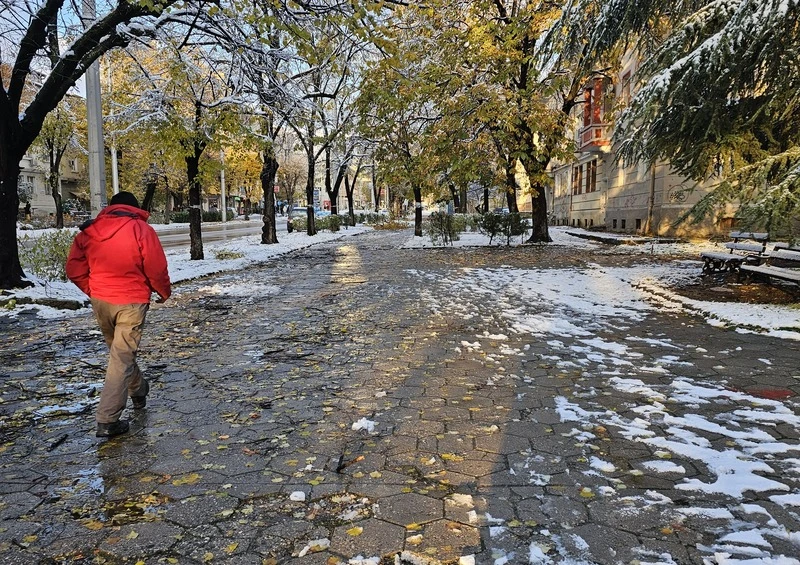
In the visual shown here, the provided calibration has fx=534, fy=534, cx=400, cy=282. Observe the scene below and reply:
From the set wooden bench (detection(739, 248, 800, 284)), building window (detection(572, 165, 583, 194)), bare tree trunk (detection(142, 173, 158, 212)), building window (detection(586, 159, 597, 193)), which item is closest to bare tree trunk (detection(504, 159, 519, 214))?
building window (detection(586, 159, 597, 193))

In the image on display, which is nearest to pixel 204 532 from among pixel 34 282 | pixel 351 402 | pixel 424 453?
pixel 424 453

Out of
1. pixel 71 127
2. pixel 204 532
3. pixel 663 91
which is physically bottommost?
pixel 204 532

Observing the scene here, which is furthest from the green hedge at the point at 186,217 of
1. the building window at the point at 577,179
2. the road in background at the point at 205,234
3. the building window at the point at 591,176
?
the building window at the point at 591,176

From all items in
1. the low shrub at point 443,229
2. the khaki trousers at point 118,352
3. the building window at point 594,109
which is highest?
the building window at point 594,109

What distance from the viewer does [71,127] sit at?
112 feet

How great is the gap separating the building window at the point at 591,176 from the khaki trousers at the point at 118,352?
31.4 metres

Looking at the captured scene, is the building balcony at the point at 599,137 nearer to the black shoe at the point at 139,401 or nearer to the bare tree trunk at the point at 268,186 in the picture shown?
the bare tree trunk at the point at 268,186

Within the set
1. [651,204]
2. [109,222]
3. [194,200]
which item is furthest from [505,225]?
[109,222]

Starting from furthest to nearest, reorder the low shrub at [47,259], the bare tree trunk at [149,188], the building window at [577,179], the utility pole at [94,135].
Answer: the bare tree trunk at [149,188]
the building window at [577,179]
the low shrub at [47,259]
the utility pole at [94,135]

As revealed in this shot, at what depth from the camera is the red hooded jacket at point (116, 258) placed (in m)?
3.95

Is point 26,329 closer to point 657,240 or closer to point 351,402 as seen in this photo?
point 351,402

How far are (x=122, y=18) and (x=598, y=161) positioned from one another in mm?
26787

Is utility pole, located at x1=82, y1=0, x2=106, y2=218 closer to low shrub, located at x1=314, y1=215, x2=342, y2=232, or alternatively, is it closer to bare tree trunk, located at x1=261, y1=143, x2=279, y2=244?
bare tree trunk, located at x1=261, y1=143, x2=279, y2=244

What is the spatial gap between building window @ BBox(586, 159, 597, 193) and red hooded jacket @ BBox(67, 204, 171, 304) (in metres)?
31.2
